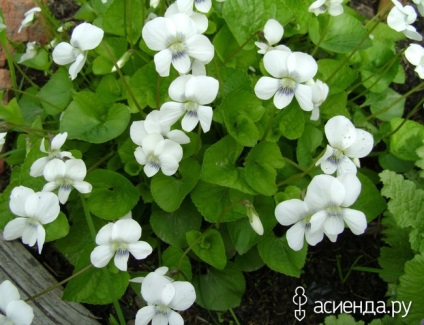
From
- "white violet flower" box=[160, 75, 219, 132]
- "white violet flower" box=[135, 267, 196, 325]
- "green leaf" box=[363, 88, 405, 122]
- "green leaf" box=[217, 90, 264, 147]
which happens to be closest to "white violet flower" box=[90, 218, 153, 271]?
"white violet flower" box=[135, 267, 196, 325]

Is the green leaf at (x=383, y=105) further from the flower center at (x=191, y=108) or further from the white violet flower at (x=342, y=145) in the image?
the flower center at (x=191, y=108)

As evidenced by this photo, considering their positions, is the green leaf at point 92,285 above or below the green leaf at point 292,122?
below

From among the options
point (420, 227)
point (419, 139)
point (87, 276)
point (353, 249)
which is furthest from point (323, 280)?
point (87, 276)

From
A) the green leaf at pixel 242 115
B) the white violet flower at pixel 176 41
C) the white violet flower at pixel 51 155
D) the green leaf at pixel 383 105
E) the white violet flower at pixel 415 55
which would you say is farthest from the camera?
the green leaf at pixel 383 105

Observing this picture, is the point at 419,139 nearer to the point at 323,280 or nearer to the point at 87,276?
the point at 323,280

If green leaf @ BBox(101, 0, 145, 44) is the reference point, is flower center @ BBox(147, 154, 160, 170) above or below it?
below

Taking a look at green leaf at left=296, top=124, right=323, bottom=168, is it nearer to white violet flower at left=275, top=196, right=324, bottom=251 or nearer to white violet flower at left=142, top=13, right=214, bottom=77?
white violet flower at left=275, top=196, right=324, bottom=251

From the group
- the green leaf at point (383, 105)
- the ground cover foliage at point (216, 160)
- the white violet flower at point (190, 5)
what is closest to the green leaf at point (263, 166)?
the ground cover foliage at point (216, 160)
